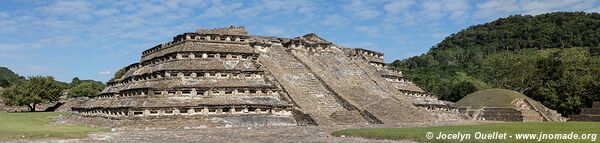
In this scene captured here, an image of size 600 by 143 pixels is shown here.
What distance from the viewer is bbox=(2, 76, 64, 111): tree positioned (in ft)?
184

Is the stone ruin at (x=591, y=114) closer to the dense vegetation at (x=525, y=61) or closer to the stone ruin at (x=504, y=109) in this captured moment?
the stone ruin at (x=504, y=109)

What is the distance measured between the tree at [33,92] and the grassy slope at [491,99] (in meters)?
42.5

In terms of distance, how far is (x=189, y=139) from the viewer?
21016 millimetres

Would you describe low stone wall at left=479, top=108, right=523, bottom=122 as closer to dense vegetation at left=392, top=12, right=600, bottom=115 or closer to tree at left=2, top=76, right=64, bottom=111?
dense vegetation at left=392, top=12, right=600, bottom=115

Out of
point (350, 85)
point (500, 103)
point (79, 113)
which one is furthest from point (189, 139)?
point (500, 103)

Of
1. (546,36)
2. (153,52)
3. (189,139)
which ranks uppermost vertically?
(546,36)

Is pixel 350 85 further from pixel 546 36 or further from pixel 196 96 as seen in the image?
pixel 546 36

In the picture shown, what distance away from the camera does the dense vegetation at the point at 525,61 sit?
58.7 metres

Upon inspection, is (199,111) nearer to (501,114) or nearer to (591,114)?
(501,114)

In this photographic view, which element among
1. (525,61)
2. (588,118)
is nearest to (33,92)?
(588,118)

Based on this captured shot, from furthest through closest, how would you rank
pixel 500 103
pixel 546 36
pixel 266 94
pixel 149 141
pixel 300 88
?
pixel 546 36 → pixel 500 103 → pixel 300 88 → pixel 266 94 → pixel 149 141

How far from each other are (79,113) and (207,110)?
14873 millimetres

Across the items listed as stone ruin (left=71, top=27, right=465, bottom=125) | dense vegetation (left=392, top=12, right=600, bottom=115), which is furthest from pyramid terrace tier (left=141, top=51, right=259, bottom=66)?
dense vegetation (left=392, top=12, right=600, bottom=115)

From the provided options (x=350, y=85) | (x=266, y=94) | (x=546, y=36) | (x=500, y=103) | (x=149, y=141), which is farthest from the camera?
(x=546, y=36)
